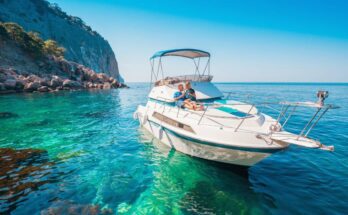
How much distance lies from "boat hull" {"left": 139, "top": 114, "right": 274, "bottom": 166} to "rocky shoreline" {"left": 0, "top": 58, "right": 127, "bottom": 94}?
36458 mm

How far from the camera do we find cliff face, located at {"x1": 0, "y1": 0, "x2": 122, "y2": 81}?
7006 centimetres

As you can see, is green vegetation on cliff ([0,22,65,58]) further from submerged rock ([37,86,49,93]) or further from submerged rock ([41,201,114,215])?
submerged rock ([41,201,114,215])

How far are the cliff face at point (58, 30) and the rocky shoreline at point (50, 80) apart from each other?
114 ft

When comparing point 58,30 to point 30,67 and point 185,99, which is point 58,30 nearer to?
point 30,67

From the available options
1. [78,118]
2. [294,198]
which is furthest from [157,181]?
[78,118]

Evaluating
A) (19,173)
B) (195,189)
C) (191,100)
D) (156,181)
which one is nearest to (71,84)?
(19,173)

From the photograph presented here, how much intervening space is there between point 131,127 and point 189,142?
24.3 ft

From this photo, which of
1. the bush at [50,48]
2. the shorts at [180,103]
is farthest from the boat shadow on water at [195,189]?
the bush at [50,48]

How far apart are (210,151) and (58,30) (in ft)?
347

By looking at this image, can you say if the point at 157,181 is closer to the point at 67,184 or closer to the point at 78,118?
the point at 67,184

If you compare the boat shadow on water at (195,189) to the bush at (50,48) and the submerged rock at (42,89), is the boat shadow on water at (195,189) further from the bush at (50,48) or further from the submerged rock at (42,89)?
the bush at (50,48)

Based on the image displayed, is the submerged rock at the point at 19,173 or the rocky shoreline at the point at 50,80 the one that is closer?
the submerged rock at the point at 19,173

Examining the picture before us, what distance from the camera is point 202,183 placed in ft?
20.9

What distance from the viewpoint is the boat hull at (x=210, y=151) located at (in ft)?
20.0
